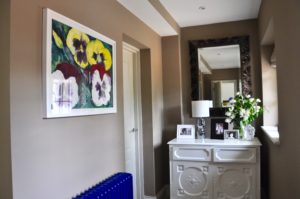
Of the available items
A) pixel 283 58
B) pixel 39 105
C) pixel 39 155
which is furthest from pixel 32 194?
pixel 283 58

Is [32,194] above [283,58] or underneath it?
underneath

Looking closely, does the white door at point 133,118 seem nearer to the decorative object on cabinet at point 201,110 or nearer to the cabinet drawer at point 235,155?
the decorative object on cabinet at point 201,110

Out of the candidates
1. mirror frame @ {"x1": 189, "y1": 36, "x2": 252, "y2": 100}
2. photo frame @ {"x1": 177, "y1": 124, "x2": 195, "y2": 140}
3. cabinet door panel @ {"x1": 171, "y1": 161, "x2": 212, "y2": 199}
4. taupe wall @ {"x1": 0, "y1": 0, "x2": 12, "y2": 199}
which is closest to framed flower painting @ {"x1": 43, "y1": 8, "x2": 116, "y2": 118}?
taupe wall @ {"x1": 0, "y1": 0, "x2": 12, "y2": 199}

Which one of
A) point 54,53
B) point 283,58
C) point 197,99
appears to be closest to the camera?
point 54,53

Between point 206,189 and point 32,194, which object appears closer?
point 32,194

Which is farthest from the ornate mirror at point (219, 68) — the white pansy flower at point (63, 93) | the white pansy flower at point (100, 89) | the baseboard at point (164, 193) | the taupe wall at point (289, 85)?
the white pansy flower at point (63, 93)

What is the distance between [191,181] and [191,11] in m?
2.17

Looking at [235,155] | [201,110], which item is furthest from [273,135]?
[201,110]

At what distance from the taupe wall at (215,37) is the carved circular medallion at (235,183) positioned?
1.14 meters

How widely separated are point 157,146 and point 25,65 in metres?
2.64

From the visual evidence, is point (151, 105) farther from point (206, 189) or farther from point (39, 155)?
point (39, 155)

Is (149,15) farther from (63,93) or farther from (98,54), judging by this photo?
(63,93)

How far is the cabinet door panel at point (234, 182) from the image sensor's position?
128 inches

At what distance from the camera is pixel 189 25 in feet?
13.8
